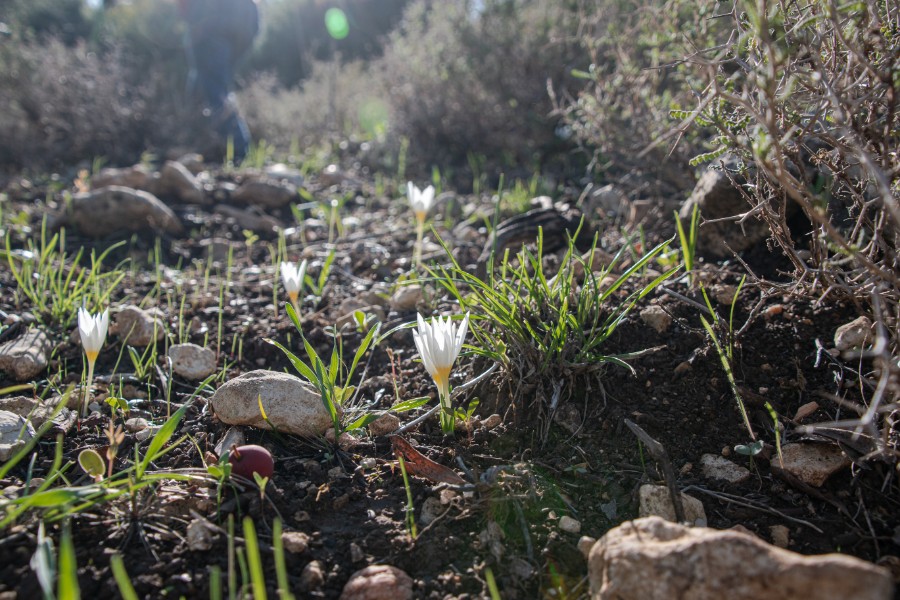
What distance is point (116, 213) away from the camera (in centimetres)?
379

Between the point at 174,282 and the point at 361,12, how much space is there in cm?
1556

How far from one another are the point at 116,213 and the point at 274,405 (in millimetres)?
2467

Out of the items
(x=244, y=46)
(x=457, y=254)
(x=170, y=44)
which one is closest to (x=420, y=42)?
(x=244, y=46)

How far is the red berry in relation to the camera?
1.63 metres

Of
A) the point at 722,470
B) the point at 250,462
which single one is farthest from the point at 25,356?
the point at 722,470

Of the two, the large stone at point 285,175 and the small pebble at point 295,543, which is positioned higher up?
the large stone at point 285,175

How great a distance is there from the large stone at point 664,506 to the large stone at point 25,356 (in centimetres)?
192

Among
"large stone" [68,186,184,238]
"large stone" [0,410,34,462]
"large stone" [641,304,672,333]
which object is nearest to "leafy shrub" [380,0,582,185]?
"large stone" [68,186,184,238]

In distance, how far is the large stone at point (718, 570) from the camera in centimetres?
106

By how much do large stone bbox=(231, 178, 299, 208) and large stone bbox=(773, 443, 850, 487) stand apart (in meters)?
3.47

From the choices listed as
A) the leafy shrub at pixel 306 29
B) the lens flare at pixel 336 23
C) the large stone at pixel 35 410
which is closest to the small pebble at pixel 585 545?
the large stone at pixel 35 410

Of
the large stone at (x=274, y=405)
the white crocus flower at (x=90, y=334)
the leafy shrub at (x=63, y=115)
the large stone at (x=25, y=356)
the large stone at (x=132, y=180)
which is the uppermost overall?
the leafy shrub at (x=63, y=115)

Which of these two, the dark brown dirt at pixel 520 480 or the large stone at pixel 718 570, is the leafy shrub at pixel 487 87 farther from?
the large stone at pixel 718 570

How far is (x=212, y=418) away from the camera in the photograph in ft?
6.60
